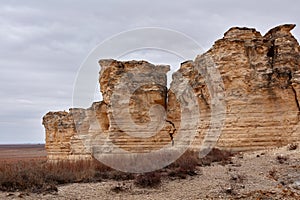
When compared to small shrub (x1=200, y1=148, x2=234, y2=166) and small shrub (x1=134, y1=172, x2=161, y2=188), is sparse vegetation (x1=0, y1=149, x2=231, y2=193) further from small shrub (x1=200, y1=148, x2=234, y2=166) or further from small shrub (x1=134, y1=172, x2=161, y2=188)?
small shrub (x1=200, y1=148, x2=234, y2=166)

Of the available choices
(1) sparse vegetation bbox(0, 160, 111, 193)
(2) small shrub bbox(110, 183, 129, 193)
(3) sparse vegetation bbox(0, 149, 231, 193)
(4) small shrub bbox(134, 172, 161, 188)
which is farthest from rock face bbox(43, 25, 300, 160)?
(2) small shrub bbox(110, 183, 129, 193)

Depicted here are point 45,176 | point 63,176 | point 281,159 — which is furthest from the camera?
point 281,159

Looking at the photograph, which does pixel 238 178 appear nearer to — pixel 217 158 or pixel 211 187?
pixel 211 187

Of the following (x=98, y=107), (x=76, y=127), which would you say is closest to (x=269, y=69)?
(x=98, y=107)

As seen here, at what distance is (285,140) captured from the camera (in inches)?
723

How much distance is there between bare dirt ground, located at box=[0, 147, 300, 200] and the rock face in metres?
6.08

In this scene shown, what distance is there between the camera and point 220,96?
20.3 meters

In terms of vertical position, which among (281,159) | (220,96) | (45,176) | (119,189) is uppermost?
(220,96)

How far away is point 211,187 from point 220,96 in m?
11.1

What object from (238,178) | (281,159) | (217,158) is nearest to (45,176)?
(238,178)

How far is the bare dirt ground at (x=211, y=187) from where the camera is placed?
29.5 ft

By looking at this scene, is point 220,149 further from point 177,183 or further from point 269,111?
point 177,183

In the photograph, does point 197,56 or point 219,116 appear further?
point 197,56

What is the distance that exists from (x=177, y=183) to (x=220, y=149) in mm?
9185
